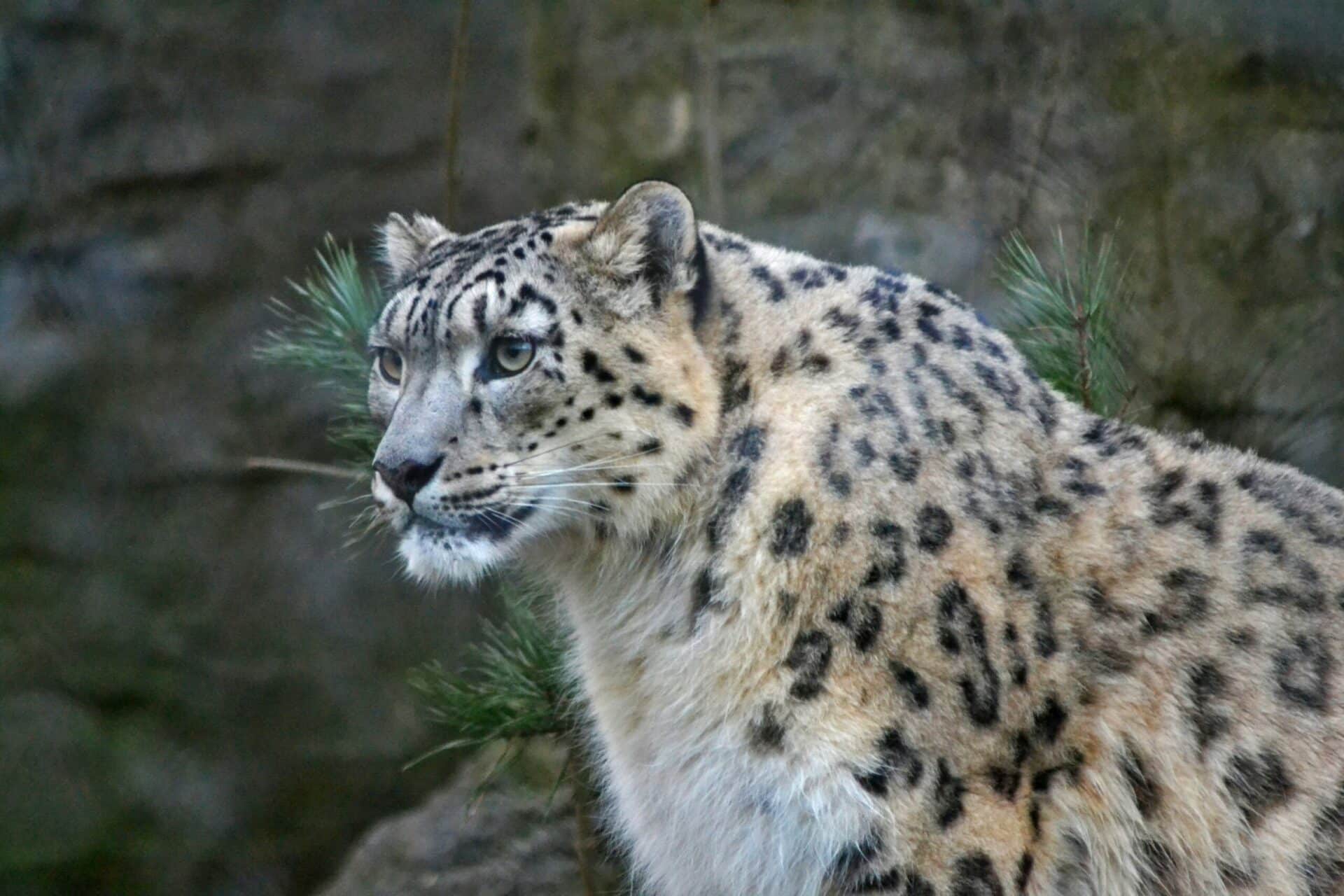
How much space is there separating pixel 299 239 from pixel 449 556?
12.1 feet

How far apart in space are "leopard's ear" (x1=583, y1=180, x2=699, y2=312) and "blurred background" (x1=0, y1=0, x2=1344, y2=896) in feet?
9.42

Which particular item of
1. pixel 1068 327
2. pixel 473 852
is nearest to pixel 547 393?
pixel 1068 327

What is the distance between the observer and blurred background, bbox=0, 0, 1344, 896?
6043mm

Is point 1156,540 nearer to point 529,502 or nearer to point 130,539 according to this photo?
point 529,502

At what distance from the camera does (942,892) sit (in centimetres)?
293

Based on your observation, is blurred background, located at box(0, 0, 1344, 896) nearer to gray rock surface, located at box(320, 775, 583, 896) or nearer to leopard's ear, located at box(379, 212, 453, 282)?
gray rock surface, located at box(320, 775, 583, 896)

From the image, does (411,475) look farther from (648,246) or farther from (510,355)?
(648,246)

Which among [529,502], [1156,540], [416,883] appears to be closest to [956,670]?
[1156,540]

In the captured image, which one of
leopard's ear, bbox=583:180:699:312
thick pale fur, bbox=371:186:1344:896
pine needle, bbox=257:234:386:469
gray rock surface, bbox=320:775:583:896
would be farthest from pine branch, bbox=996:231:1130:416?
gray rock surface, bbox=320:775:583:896

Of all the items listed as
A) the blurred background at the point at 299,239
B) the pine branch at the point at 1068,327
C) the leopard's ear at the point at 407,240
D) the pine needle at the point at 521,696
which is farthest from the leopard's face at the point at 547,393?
the blurred background at the point at 299,239

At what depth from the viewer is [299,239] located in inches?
256

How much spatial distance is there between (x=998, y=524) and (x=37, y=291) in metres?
4.81

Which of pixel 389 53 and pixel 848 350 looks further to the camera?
pixel 389 53

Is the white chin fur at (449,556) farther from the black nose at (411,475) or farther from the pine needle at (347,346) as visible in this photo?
the pine needle at (347,346)
